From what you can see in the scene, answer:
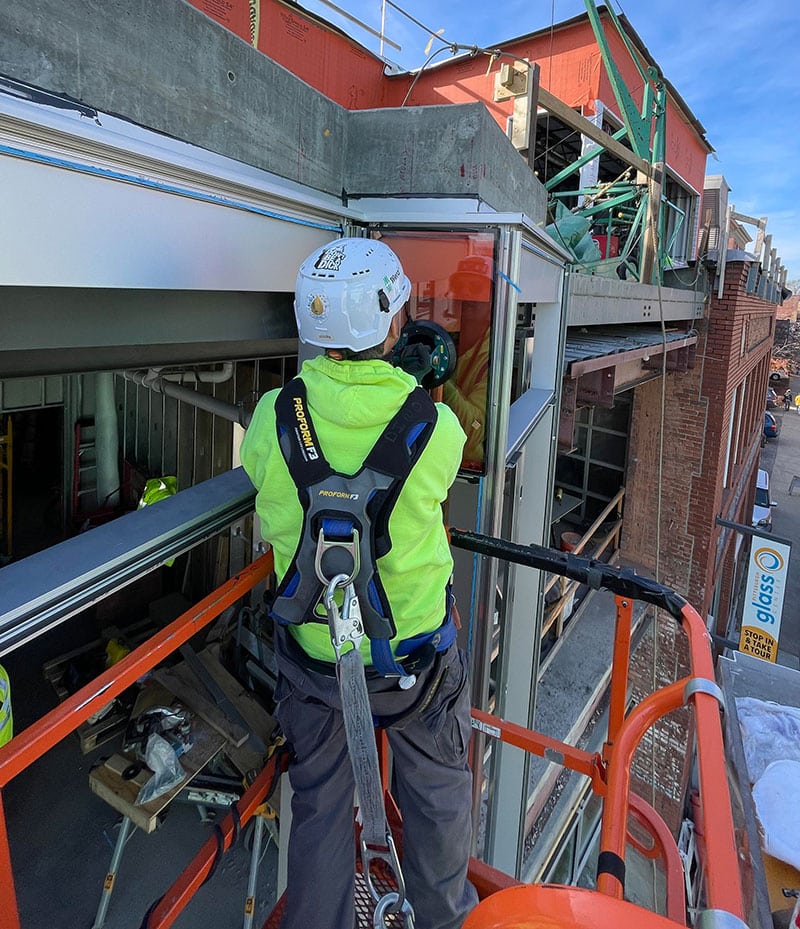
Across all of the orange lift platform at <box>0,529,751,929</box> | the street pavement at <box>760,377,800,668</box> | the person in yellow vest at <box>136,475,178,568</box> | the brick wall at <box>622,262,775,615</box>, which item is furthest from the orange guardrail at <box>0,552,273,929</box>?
the street pavement at <box>760,377,800,668</box>

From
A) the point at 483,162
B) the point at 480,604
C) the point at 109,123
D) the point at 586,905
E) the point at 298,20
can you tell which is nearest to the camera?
the point at 586,905

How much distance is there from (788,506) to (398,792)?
26101 mm

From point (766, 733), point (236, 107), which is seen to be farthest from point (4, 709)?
point (766, 733)

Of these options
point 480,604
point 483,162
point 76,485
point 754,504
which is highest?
point 483,162

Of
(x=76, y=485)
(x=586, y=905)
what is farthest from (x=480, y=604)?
(x=76, y=485)

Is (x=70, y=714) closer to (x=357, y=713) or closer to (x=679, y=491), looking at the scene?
(x=357, y=713)

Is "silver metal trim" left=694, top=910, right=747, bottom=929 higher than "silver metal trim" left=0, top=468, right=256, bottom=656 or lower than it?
lower

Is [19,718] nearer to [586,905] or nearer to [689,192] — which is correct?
[586,905]

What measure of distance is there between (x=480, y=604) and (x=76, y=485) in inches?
290

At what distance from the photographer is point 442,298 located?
243cm

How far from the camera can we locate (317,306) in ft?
5.11

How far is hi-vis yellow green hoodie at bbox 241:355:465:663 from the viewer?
143 centimetres

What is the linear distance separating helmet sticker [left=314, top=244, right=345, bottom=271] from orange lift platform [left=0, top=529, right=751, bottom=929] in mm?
860

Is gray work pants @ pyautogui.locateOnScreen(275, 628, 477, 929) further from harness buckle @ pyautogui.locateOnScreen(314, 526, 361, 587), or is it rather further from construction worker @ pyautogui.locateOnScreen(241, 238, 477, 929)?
harness buckle @ pyautogui.locateOnScreen(314, 526, 361, 587)
